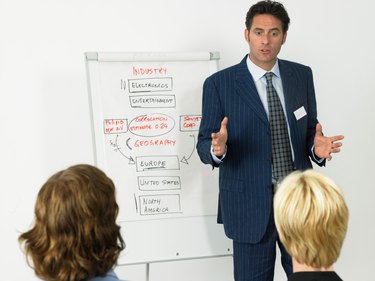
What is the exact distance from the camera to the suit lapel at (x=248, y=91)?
8.23 ft

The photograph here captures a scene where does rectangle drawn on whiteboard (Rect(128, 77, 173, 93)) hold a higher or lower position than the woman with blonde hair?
higher

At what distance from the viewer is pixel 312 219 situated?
4.96 ft

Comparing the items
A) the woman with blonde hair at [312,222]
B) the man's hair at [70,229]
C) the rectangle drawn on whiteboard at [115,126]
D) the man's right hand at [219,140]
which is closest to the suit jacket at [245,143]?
the man's right hand at [219,140]

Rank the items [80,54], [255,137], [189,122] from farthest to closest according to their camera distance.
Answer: [80,54], [189,122], [255,137]

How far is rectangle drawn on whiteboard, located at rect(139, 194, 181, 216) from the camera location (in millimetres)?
2910

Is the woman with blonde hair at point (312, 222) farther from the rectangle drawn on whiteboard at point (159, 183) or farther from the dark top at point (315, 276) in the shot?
the rectangle drawn on whiteboard at point (159, 183)

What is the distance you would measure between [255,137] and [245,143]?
2.2 inches

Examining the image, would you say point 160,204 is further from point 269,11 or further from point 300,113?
point 269,11

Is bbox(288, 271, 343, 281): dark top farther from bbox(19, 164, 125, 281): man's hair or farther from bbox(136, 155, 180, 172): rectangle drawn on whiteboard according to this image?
bbox(136, 155, 180, 172): rectangle drawn on whiteboard

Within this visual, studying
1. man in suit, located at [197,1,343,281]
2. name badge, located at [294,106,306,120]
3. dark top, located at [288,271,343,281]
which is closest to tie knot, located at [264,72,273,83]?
man in suit, located at [197,1,343,281]

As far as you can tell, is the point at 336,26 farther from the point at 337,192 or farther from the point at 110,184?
the point at 110,184

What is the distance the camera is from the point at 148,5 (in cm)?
321

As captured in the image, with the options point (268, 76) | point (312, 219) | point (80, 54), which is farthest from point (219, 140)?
point (80, 54)

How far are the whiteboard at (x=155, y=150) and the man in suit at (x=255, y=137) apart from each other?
40 centimetres
